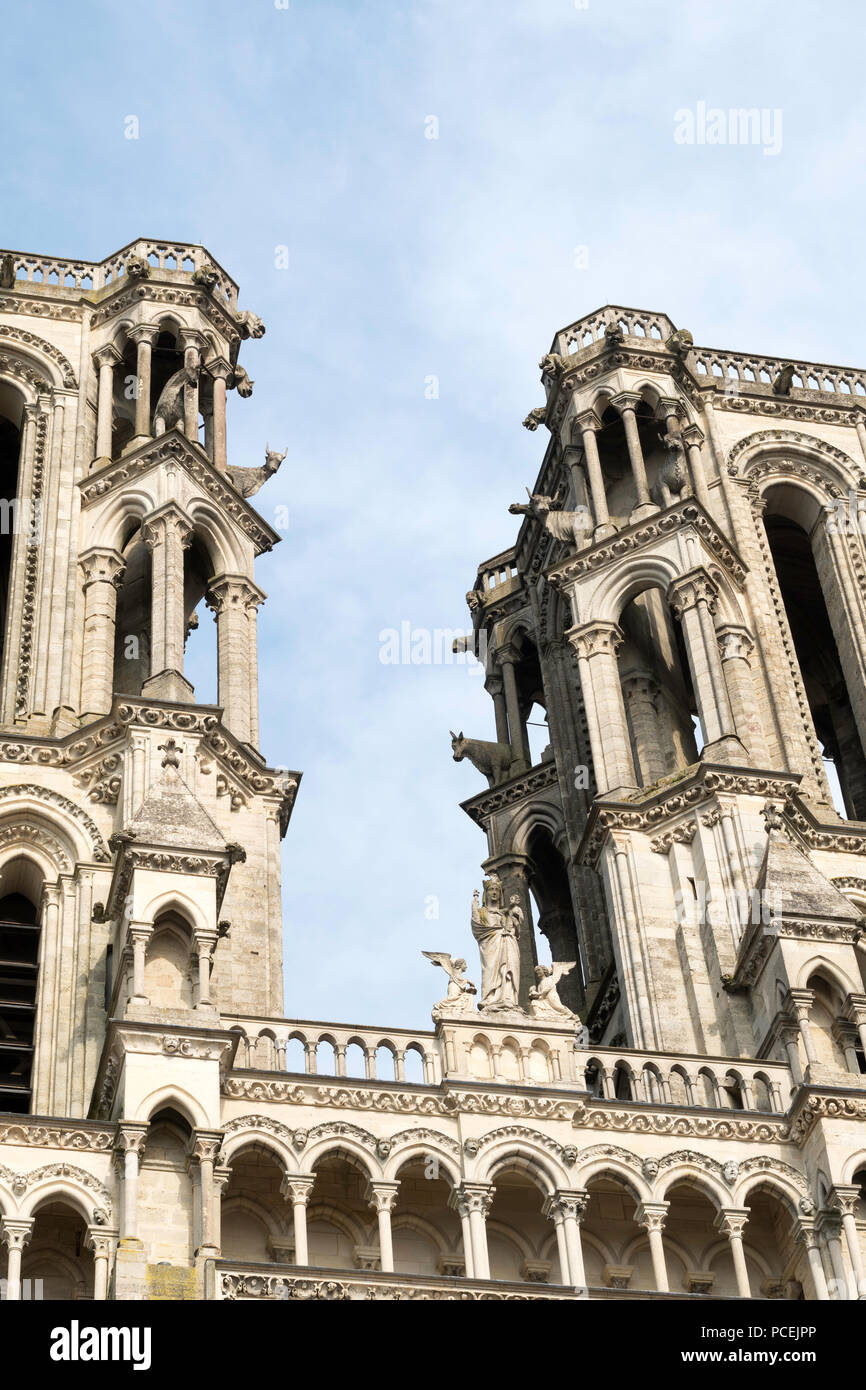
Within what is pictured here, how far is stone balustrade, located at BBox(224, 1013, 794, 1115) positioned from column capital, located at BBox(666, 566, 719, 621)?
10.0 m

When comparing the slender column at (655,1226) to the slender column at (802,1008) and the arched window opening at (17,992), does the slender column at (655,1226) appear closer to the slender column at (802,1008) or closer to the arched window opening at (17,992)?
the slender column at (802,1008)

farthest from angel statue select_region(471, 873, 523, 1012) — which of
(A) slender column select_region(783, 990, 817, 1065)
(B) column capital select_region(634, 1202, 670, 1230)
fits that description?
(A) slender column select_region(783, 990, 817, 1065)

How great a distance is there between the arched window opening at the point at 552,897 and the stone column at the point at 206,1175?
16.6 metres

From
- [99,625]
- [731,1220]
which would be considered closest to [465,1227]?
[731,1220]

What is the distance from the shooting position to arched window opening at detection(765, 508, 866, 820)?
48.3 m

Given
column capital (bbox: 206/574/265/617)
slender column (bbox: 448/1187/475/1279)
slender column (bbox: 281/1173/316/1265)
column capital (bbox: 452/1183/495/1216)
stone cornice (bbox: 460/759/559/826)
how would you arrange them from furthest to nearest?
stone cornice (bbox: 460/759/559/826)
column capital (bbox: 206/574/265/617)
column capital (bbox: 452/1183/495/1216)
slender column (bbox: 448/1187/475/1279)
slender column (bbox: 281/1173/316/1265)

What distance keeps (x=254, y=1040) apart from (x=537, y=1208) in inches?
144

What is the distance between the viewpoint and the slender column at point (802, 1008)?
34.4m

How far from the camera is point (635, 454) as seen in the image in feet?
150

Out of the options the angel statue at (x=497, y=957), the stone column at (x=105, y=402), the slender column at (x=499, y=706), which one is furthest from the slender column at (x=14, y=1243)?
the slender column at (x=499, y=706)

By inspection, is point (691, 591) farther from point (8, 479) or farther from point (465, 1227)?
point (465, 1227)

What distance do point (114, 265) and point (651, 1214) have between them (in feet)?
67.0

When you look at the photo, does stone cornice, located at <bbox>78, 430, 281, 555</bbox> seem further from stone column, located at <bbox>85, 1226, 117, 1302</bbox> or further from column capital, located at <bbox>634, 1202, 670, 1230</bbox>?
stone column, located at <bbox>85, 1226, 117, 1302</bbox>
